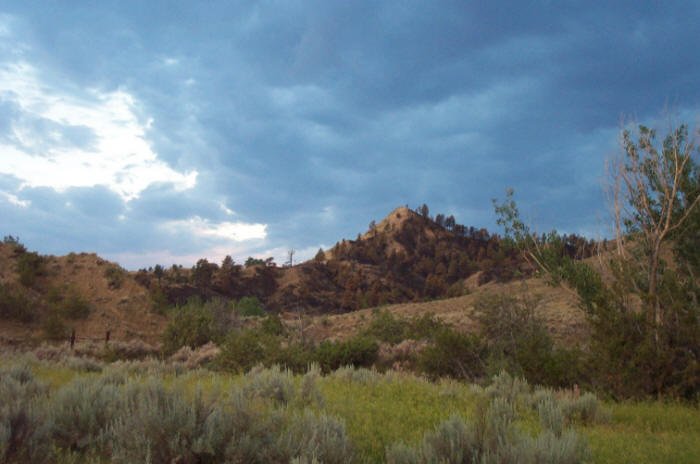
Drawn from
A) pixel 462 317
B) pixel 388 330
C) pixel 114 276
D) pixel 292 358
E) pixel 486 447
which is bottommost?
pixel 292 358

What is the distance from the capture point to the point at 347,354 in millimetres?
23578

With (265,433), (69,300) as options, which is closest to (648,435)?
(265,433)

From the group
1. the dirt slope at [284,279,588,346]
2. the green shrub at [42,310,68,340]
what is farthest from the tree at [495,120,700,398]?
the green shrub at [42,310,68,340]

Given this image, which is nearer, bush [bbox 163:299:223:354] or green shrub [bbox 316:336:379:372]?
green shrub [bbox 316:336:379:372]

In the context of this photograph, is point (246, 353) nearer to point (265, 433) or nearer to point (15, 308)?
point (265, 433)

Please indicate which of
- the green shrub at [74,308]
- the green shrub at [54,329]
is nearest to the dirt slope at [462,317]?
the green shrub at [74,308]

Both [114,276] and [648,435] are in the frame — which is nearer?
[648,435]

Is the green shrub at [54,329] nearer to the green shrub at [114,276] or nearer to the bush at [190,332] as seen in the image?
the bush at [190,332]

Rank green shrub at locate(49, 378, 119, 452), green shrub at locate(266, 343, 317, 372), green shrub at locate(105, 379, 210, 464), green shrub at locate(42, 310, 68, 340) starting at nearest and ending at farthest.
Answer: green shrub at locate(105, 379, 210, 464) < green shrub at locate(49, 378, 119, 452) < green shrub at locate(266, 343, 317, 372) < green shrub at locate(42, 310, 68, 340)

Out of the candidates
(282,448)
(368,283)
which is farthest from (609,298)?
(368,283)

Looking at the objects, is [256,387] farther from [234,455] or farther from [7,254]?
[7,254]

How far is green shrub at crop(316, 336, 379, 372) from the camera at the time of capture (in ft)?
75.4

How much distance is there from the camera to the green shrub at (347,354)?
22984 mm

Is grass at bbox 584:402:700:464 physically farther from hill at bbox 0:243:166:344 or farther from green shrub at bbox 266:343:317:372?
hill at bbox 0:243:166:344
